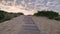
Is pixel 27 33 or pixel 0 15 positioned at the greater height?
pixel 27 33

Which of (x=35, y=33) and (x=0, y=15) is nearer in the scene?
(x=35, y=33)

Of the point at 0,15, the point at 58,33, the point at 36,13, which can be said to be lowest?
the point at 36,13

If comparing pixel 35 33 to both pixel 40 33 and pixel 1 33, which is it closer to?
pixel 40 33

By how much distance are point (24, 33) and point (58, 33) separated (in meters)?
1.87

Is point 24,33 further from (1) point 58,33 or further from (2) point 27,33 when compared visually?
(1) point 58,33

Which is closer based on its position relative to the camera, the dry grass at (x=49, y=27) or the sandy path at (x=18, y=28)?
the sandy path at (x=18, y=28)

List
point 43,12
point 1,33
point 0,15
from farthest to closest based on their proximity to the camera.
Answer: point 43,12 < point 0,15 < point 1,33

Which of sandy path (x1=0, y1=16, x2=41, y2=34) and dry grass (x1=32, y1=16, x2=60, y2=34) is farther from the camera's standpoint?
dry grass (x1=32, y1=16, x2=60, y2=34)

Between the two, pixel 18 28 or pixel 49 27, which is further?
pixel 49 27

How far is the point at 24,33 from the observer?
10938 millimetres

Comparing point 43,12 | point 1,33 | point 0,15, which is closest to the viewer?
point 1,33

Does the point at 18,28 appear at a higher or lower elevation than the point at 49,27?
higher

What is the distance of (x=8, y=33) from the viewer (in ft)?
35.3

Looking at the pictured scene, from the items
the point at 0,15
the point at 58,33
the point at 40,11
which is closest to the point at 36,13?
the point at 40,11
